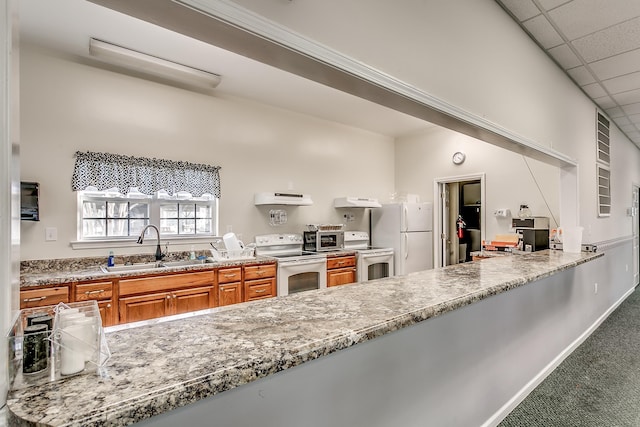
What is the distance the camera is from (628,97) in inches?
159

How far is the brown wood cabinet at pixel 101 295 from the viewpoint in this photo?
9.00 feet

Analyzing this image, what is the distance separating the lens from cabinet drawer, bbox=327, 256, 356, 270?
4.64 meters

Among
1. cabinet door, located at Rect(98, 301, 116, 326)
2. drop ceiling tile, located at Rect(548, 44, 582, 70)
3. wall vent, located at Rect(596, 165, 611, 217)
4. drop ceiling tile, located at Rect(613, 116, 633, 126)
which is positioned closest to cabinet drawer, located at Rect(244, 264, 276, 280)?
cabinet door, located at Rect(98, 301, 116, 326)

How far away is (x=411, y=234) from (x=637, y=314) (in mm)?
3207

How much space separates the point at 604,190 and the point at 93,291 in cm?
649

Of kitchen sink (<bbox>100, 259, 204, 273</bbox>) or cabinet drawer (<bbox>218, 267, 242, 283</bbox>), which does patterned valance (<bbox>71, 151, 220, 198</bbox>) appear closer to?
kitchen sink (<bbox>100, 259, 204, 273</bbox>)

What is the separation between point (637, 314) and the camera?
4.45 m

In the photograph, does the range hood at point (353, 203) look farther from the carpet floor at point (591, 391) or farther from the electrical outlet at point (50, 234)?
the electrical outlet at point (50, 234)

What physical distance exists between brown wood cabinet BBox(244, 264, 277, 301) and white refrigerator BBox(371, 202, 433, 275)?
2.43 m

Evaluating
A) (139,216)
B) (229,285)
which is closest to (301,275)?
(229,285)

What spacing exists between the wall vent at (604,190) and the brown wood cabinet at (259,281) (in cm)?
452

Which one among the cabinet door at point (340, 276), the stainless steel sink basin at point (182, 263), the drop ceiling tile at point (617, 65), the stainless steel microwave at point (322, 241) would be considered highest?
the drop ceiling tile at point (617, 65)

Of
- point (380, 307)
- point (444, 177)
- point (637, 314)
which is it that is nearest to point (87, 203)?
point (380, 307)

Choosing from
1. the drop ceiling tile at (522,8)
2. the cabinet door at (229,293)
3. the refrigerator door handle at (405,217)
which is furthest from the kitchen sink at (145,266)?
the drop ceiling tile at (522,8)
